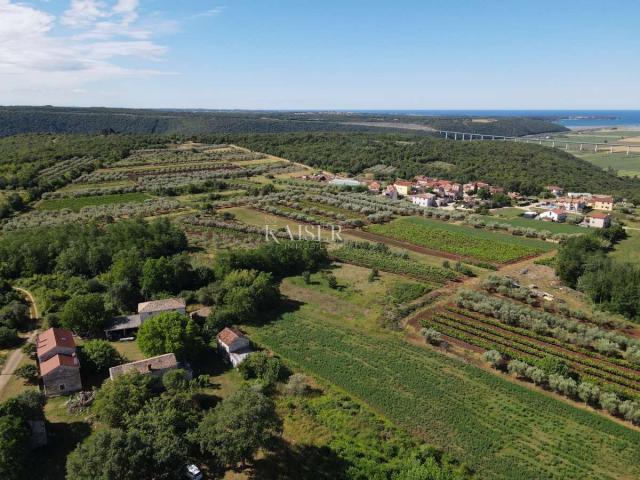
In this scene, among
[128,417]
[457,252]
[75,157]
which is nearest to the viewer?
[128,417]

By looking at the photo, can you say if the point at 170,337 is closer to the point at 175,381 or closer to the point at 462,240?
the point at 175,381

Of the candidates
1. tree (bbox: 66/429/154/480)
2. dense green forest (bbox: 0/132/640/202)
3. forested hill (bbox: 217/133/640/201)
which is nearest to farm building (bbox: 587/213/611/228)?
dense green forest (bbox: 0/132/640/202)

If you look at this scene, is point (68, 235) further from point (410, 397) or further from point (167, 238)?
point (410, 397)

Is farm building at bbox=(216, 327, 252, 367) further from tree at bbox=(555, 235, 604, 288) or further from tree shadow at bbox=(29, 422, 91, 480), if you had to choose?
tree at bbox=(555, 235, 604, 288)

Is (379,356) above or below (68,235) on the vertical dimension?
below

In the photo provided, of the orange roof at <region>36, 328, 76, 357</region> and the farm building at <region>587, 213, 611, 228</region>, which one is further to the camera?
the farm building at <region>587, 213, 611, 228</region>

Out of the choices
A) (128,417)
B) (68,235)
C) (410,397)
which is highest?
(68,235)

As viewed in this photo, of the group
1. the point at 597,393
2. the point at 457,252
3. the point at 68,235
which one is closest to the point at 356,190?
the point at 457,252
